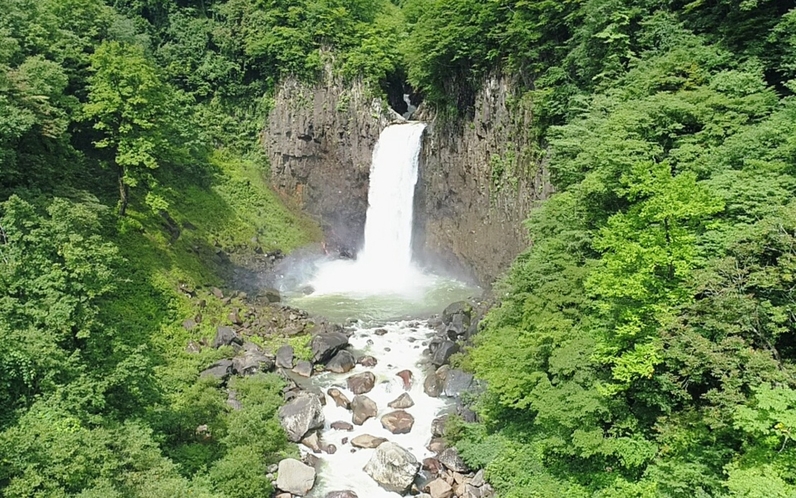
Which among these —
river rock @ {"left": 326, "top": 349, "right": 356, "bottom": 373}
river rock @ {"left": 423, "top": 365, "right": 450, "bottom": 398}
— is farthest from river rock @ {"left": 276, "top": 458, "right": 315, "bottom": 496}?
river rock @ {"left": 326, "top": 349, "right": 356, "bottom": 373}

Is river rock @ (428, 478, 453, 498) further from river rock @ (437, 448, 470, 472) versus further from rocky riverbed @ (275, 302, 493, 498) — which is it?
river rock @ (437, 448, 470, 472)

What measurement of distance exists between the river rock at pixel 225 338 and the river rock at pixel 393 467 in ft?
31.4

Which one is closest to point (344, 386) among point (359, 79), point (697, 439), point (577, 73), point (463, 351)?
point (463, 351)

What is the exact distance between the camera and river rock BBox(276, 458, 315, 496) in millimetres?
15406

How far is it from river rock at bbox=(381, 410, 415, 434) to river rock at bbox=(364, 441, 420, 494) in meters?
1.49

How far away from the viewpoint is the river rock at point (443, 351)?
21375mm

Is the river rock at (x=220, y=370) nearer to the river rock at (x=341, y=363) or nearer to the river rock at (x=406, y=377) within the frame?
the river rock at (x=341, y=363)

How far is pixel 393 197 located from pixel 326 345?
15.8 m

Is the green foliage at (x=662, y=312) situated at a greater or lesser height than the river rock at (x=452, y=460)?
greater

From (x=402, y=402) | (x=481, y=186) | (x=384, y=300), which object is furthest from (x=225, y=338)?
(x=481, y=186)

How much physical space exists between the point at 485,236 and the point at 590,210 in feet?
48.6

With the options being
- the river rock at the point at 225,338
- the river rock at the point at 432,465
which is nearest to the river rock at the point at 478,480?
the river rock at the point at 432,465

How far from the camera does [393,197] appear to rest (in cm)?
3588

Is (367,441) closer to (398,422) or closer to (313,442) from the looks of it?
(398,422)
